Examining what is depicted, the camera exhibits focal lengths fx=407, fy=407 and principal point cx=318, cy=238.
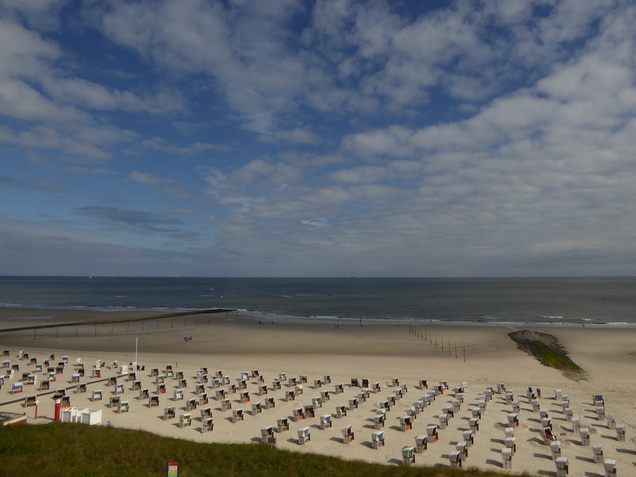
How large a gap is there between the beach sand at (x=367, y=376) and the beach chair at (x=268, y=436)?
33 centimetres

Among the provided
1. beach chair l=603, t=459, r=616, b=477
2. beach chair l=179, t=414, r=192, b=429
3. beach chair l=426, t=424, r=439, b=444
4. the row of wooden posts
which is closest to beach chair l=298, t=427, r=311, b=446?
beach chair l=426, t=424, r=439, b=444

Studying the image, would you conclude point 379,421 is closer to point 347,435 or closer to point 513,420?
point 347,435

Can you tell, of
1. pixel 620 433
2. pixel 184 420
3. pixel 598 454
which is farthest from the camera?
pixel 184 420

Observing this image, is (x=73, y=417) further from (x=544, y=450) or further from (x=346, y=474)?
(x=544, y=450)

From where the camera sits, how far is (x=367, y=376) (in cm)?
2830

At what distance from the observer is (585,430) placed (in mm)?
15930

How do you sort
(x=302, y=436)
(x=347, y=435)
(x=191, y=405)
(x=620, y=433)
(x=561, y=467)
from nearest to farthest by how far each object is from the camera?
(x=561, y=467)
(x=302, y=436)
(x=347, y=435)
(x=620, y=433)
(x=191, y=405)

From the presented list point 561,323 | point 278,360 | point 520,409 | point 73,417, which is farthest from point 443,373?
point 561,323

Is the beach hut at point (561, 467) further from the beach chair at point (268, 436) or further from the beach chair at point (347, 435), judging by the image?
the beach chair at point (268, 436)

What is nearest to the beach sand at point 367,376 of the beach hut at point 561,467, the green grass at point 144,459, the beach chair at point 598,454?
the beach chair at point 598,454

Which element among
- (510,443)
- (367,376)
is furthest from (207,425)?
(367,376)

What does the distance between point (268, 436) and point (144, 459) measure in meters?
5.27

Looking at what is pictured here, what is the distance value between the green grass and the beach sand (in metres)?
2.62

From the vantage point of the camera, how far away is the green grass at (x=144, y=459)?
11.2 metres
